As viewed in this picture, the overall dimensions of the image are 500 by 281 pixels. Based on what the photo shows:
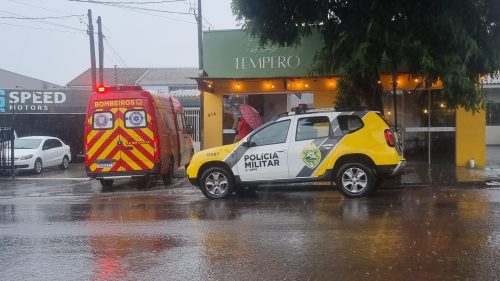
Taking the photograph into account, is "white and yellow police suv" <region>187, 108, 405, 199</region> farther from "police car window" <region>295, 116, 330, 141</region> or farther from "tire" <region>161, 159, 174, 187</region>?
"tire" <region>161, 159, 174, 187</region>

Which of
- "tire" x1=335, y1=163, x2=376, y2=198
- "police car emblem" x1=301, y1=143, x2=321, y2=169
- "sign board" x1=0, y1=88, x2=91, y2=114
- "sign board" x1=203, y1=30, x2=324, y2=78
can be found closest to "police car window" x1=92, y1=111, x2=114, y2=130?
"sign board" x1=203, y1=30, x2=324, y2=78

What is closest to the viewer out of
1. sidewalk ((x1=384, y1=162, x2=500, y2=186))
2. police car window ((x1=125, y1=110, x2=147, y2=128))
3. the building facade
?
sidewalk ((x1=384, y1=162, x2=500, y2=186))

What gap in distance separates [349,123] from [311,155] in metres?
0.95

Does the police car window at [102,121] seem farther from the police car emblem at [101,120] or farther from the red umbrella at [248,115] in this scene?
the red umbrella at [248,115]

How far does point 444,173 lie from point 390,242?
8224mm

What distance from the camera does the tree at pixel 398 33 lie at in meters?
10.6

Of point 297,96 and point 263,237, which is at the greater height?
point 297,96

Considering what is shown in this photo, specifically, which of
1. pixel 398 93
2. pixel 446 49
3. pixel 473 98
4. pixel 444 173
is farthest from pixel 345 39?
pixel 398 93

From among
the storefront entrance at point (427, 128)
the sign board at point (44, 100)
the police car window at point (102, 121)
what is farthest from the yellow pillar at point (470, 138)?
the sign board at point (44, 100)

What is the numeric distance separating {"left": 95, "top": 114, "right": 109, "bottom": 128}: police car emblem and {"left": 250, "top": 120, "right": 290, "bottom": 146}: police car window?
4.67m

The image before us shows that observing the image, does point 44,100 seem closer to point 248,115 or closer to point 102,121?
point 102,121

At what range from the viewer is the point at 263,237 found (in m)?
7.26

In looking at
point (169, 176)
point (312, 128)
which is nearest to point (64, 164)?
point (169, 176)

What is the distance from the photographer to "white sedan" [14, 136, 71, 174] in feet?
62.7
